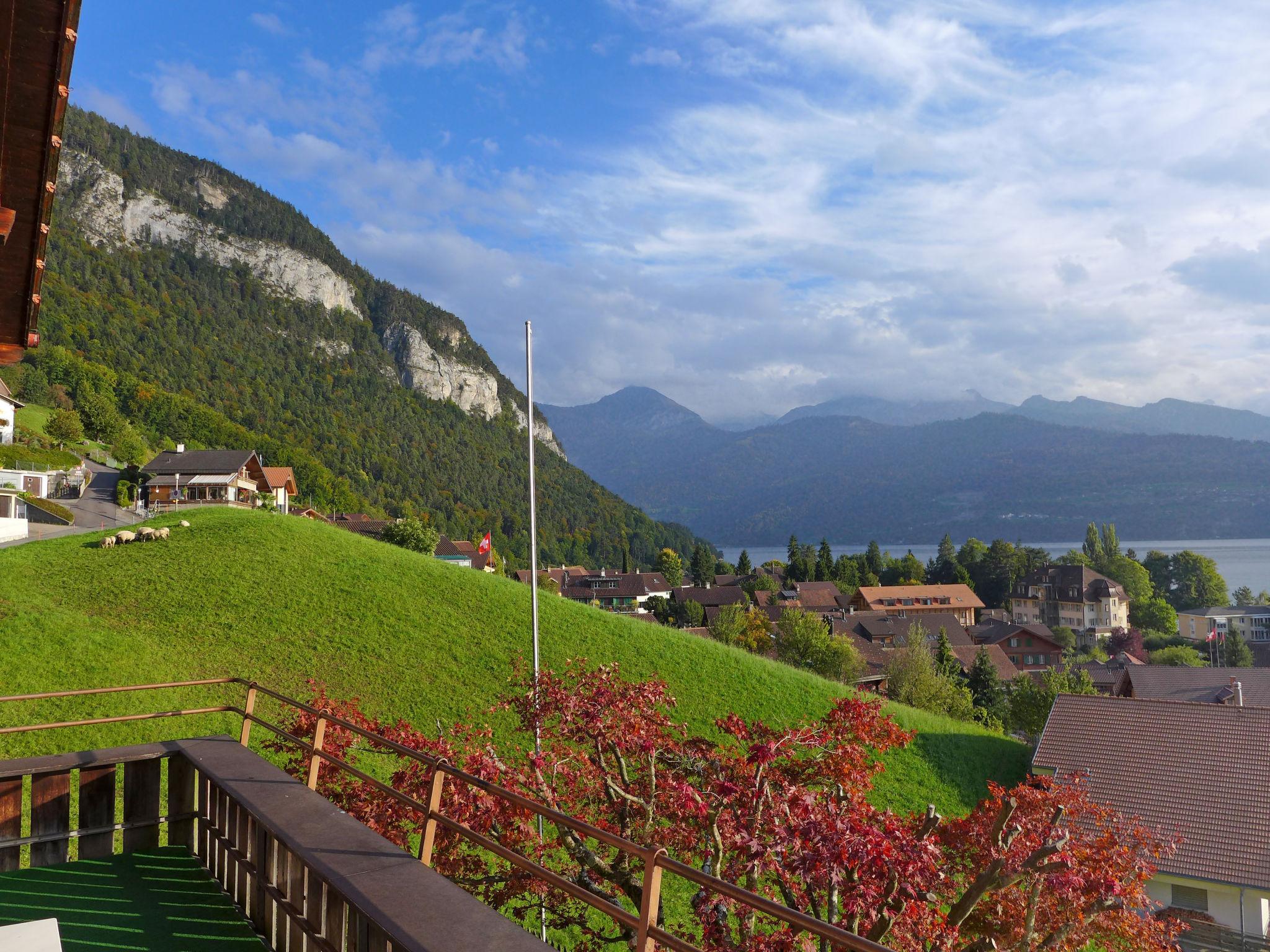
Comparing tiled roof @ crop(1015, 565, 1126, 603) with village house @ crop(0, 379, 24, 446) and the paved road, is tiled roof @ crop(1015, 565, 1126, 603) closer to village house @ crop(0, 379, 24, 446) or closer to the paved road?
the paved road

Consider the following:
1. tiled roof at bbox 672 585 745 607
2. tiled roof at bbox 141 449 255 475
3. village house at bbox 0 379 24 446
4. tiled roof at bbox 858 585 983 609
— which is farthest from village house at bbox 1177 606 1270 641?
village house at bbox 0 379 24 446

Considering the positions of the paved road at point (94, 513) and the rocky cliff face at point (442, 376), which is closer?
the paved road at point (94, 513)

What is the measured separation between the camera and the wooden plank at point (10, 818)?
4262 millimetres

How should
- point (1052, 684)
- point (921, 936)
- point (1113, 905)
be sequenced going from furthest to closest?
point (1052, 684) → point (1113, 905) → point (921, 936)

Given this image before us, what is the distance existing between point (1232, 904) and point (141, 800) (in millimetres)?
19482

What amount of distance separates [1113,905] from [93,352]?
346 ft

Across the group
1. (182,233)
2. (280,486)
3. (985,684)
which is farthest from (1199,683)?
(182,233)

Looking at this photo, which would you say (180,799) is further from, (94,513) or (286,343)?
(286,343)

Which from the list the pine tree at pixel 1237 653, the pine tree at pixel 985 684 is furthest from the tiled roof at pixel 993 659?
the pine tree at pixel 1237 653

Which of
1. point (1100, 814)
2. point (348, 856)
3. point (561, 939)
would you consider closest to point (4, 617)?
point (561, 939)

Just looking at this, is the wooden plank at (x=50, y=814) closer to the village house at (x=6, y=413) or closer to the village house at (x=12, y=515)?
the village house at (x=6, y=413)

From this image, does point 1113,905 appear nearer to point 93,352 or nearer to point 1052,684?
point 1052,684

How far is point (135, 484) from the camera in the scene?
46969 millimetres

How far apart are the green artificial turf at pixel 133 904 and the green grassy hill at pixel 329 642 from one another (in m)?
9.92
